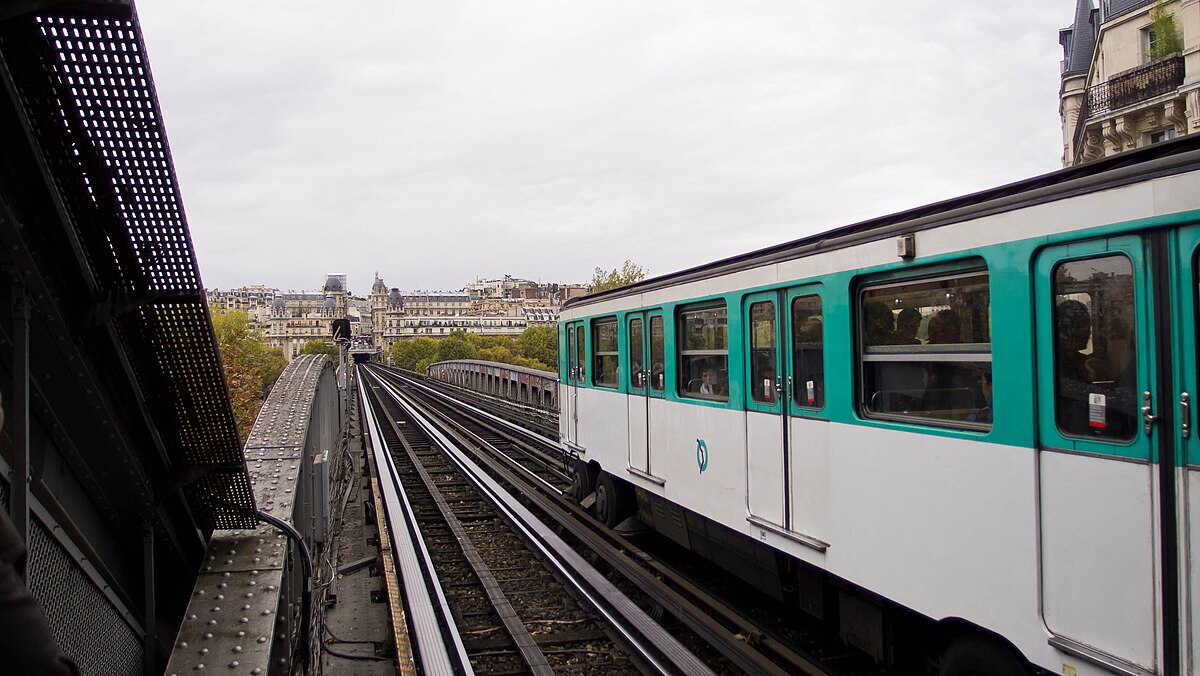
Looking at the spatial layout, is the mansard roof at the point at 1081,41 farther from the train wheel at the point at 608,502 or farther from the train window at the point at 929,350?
the train window at the point at 929,350

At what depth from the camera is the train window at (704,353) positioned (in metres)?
7.03

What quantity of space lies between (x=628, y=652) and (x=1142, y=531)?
4036 mm

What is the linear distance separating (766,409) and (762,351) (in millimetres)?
Answer: 448

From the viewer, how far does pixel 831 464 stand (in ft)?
17.6

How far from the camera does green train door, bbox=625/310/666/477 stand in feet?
27.7

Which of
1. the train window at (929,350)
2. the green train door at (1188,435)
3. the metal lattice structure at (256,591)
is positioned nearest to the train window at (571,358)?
the metal lattice structure at (256,591)

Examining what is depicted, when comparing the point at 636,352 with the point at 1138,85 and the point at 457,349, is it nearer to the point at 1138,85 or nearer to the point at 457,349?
the point at 1138,85

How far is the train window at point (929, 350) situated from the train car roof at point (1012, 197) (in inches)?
12.7

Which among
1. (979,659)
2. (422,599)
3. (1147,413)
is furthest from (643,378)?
(1147,413)

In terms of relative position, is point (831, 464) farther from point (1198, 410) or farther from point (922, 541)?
point (1198, 410)

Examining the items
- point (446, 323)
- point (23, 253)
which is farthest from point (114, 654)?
point (446, 323)

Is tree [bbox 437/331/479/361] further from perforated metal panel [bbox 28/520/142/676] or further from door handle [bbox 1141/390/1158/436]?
door handle [bbox 1141/390/1158/436]

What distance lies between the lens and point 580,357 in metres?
11.2

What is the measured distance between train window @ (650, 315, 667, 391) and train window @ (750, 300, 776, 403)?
1.81m
